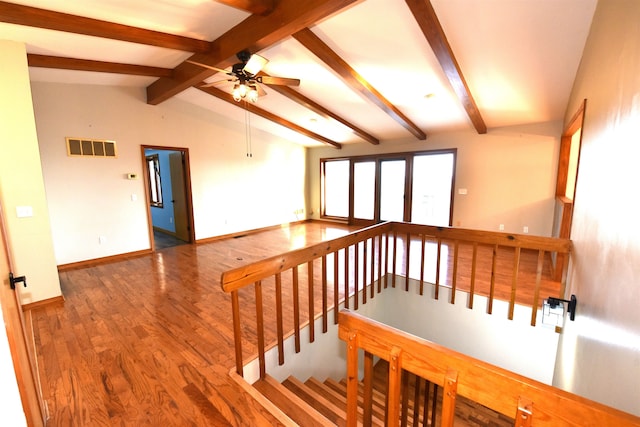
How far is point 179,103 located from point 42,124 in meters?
2.13

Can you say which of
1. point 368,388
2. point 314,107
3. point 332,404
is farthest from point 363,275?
point 314,107

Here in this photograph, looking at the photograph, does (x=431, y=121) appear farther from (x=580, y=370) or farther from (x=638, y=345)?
(x=638, y=345)

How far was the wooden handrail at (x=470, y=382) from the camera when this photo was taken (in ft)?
2.43

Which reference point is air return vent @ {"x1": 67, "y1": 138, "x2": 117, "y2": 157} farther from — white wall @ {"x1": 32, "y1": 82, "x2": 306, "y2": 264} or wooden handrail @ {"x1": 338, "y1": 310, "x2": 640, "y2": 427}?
wooden handrail @ {"x1": 338, "y1": 310, "x2": 640, "y2": 427}

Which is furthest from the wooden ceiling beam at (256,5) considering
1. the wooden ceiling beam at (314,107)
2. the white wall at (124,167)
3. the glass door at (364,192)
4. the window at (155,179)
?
the window at (155,179)

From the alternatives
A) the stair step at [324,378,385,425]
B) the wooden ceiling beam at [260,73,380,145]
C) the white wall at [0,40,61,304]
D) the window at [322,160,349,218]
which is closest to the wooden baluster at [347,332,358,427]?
the stair step at [324,378,385,425]

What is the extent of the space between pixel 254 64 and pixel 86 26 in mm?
1651

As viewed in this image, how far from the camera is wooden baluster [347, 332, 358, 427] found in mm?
1201

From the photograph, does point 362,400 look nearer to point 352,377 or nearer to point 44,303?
point 352,377

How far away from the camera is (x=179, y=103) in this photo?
213 inches

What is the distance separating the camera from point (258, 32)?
2793 millimetres

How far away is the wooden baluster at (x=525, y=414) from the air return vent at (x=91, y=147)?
584 cm

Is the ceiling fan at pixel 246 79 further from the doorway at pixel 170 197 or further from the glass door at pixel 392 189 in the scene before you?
the glass door at pixel 392 189

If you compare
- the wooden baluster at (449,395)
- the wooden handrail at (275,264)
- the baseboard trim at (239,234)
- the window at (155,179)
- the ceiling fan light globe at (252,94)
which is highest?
the ceiling fan light globe at (252,94)
